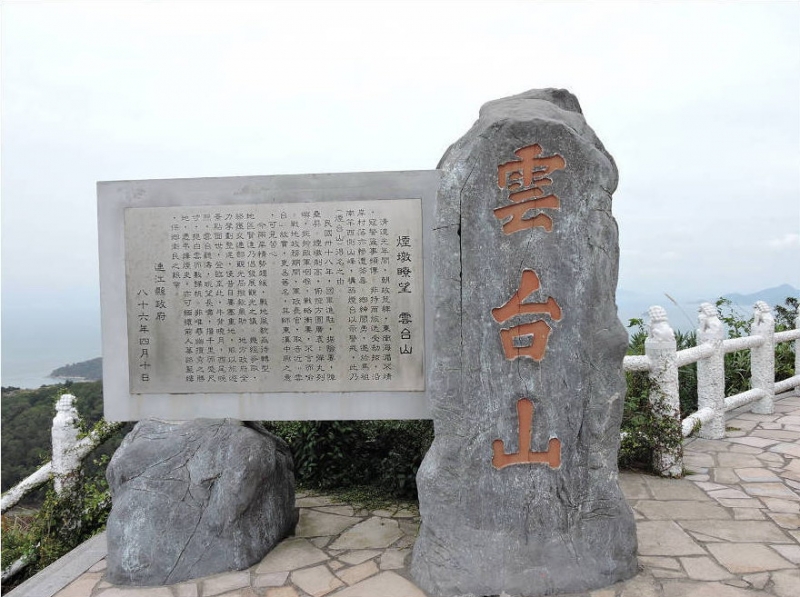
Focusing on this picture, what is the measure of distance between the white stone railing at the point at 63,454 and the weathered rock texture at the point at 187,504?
5.24 ft

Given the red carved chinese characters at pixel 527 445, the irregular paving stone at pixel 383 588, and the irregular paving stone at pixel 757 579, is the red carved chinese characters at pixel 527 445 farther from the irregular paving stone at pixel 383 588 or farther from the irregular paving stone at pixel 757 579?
the irregular paving stone at pixel 757 579

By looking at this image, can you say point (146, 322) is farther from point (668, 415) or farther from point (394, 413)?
point (668, 415)

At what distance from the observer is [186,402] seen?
414 cm

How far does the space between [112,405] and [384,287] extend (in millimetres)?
2245

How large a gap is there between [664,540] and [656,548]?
0.15m

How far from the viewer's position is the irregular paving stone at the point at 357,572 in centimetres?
361

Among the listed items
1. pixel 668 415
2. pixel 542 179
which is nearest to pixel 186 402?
pixel 542 179

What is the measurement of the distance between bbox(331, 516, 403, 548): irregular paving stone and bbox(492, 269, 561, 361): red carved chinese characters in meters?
1.79

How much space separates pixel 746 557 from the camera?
3.68 m

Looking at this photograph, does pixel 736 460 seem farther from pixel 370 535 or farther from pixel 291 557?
pixel 291 557

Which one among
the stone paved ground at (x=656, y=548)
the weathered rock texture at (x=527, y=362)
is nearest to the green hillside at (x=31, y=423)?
the stone paved ground at (x=656, y=548)

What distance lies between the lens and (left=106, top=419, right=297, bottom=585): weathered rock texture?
3697 mm

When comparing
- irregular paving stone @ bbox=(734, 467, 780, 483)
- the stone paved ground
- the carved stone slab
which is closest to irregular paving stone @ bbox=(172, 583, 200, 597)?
the stone paved ground

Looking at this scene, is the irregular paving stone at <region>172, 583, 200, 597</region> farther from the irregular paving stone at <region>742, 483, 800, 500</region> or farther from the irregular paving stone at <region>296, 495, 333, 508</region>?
the irregular paving stone at <region>742, 483, 800, 500</region>
